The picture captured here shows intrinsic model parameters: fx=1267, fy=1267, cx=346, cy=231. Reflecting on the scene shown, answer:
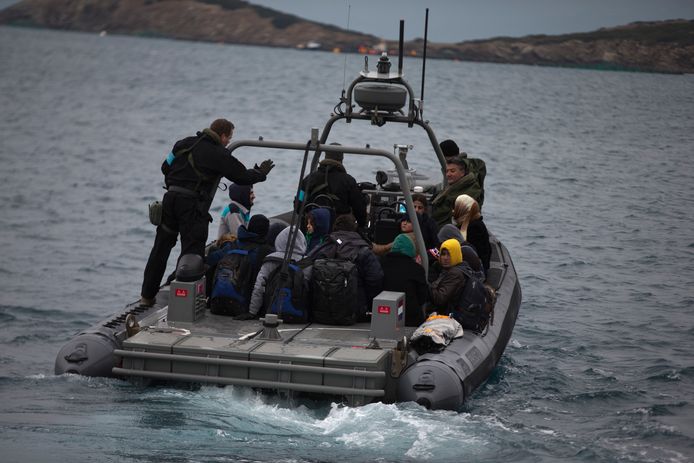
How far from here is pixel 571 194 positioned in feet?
93.6

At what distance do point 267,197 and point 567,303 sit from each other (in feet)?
42.4

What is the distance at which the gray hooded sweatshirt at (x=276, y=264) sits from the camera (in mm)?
10477

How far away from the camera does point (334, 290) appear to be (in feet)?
34.1

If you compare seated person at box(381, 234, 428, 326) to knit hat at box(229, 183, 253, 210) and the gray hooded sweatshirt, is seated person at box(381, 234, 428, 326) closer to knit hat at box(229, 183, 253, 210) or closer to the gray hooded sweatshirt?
the gray hooded sweatshirt

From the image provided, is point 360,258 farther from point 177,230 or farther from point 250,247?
point 177,230

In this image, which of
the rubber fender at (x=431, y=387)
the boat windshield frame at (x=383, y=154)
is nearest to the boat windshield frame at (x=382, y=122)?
the boat windshield frame at (x=383, y=154)

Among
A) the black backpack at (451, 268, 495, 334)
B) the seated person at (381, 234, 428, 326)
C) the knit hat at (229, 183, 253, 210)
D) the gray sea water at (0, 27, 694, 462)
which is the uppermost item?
the knit hat at (229, 183, 253, 210)

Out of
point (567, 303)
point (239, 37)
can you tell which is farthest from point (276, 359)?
point (239, 37)

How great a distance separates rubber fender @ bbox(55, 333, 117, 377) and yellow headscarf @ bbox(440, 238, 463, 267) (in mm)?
2850

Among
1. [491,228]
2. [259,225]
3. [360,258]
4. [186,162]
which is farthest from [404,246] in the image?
[491,228]

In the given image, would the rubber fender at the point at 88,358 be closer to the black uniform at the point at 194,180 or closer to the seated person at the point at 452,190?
the black uniform at the point at 194,180

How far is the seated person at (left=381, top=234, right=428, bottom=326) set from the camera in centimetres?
1055

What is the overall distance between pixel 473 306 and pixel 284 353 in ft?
6.50

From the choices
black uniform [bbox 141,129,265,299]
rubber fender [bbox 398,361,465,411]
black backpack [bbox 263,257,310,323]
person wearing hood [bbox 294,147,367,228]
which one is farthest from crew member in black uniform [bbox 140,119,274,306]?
rubber fender [bbox 398,361,465,411]
